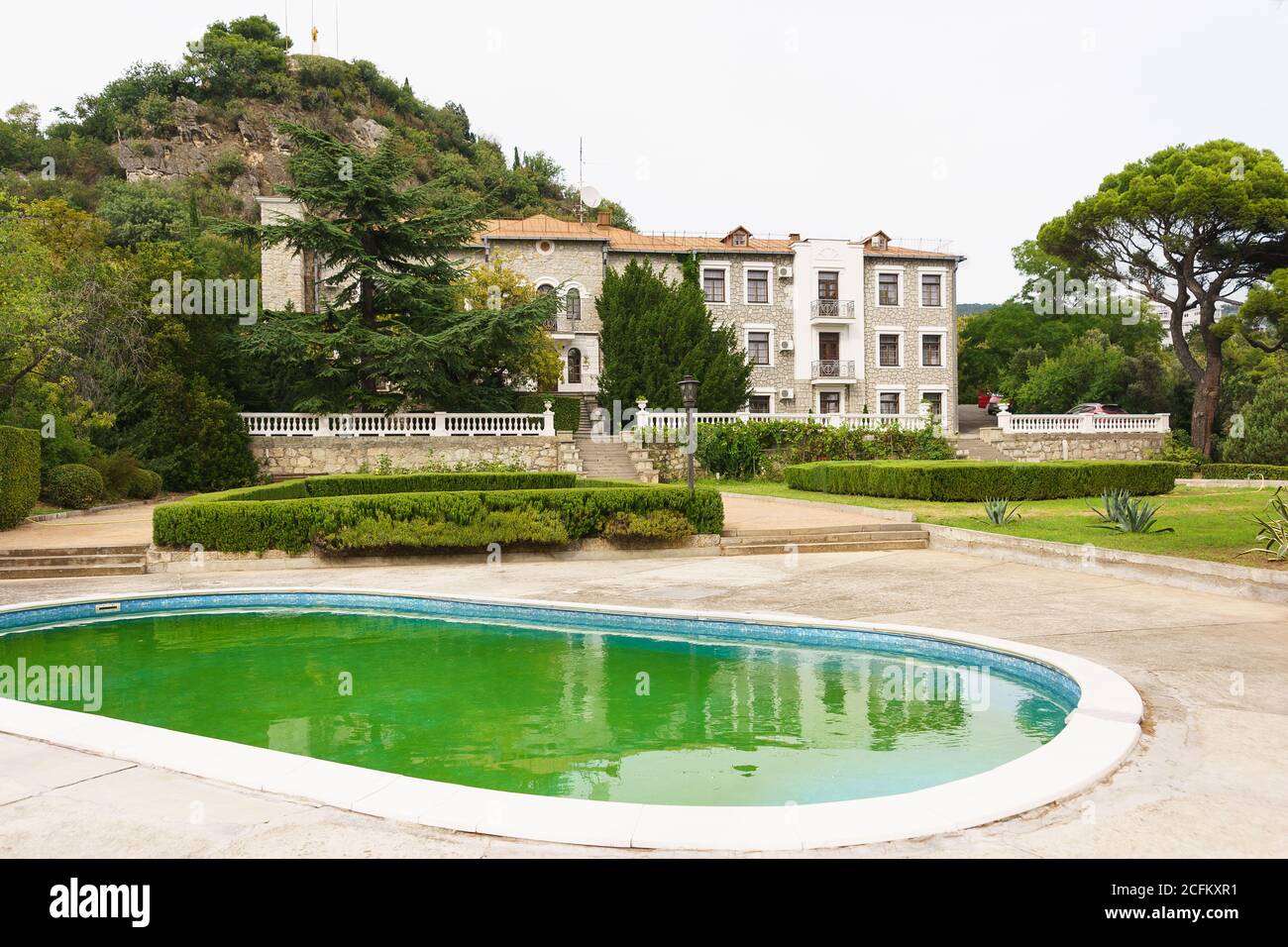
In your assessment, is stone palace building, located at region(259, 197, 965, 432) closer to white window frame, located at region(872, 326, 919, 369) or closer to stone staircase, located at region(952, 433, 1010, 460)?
white window frame, located at region(872, 326, 919, 369)

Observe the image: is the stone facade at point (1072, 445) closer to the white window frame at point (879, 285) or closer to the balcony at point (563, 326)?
the white window frame at point (879, 285)

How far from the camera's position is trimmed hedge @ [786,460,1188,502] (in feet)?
60.0

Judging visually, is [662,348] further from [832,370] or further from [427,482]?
[427,482]

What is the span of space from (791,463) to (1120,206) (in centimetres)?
1890

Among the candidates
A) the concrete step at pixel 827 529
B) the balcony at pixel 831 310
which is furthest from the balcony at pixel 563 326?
the concrete step at pixel 827 529

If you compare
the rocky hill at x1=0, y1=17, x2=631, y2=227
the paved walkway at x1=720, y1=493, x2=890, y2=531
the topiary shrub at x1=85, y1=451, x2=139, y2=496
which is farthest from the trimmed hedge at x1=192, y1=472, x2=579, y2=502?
the rocky hill at x1=0, y1=17, x2=631, y2=227

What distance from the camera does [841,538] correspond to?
47.7 feet

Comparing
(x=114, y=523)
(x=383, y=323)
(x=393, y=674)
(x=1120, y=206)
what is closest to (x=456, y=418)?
(x=383, y=323)

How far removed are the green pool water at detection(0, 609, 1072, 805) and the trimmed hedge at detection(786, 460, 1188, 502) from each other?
39.5 ft

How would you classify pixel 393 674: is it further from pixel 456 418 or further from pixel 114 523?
Result: pixel 456 418

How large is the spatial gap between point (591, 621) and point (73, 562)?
30.6 ft

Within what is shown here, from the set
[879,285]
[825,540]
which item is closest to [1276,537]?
[825,540]
